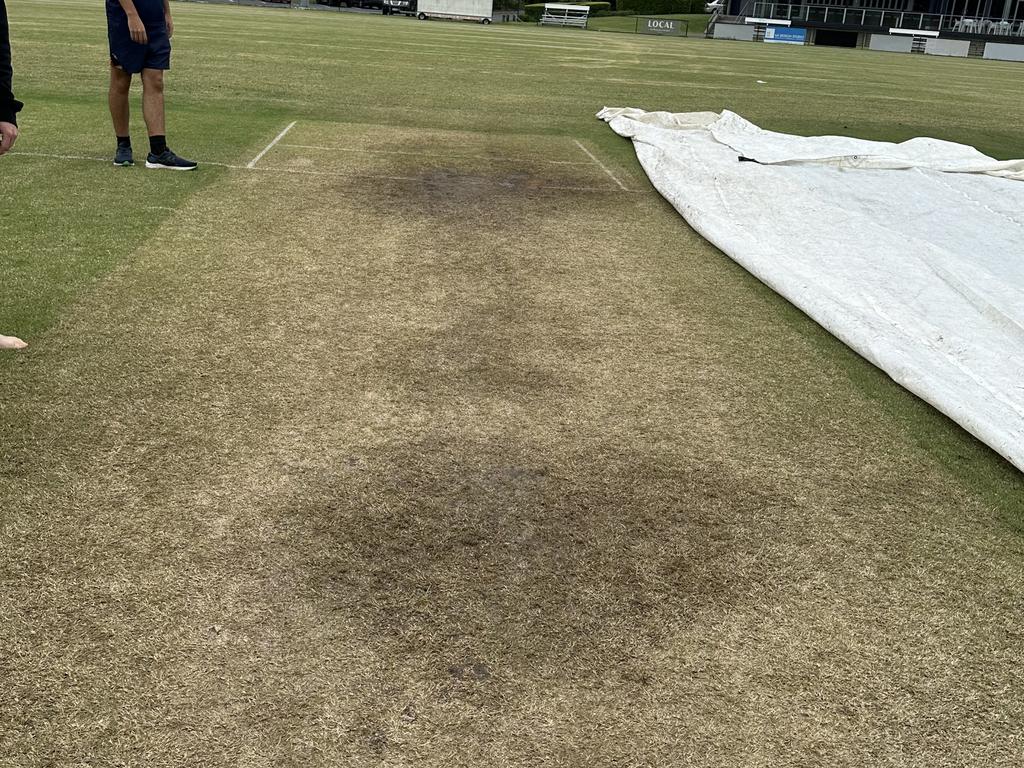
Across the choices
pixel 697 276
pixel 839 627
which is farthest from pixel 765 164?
pixel 839 627

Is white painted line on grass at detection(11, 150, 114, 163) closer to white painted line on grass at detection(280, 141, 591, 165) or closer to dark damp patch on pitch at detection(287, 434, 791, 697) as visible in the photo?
white painted line on grass at detection(280, 141, 591, 165)

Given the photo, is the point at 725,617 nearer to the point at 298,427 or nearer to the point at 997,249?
the point at 298,427

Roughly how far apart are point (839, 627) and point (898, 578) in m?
0.34

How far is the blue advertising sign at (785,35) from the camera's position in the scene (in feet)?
139

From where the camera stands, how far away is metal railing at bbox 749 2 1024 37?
42.1 m

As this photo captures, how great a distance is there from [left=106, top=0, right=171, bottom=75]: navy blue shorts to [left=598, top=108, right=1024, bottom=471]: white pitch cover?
155 inches

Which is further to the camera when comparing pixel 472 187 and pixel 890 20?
pixel 890 20

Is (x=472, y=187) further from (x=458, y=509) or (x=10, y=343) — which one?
(x=458, y=509)

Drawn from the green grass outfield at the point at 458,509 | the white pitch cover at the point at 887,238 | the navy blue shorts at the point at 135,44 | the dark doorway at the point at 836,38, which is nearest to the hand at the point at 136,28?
the navy blue shorts at the point at 135,44

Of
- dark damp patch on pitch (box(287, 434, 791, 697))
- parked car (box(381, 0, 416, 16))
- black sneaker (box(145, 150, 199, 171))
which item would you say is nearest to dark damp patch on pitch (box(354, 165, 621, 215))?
black sneaker (box(145, 150, 199, 171))

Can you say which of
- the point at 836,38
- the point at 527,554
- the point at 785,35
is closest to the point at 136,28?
the point at 527,554

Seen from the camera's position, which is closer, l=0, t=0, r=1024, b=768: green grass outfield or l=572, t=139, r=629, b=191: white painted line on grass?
l=0, t=0, r=1024, b=768: green grass outfield

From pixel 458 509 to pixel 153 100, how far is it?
5071 millimetres

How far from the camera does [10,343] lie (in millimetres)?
3402
